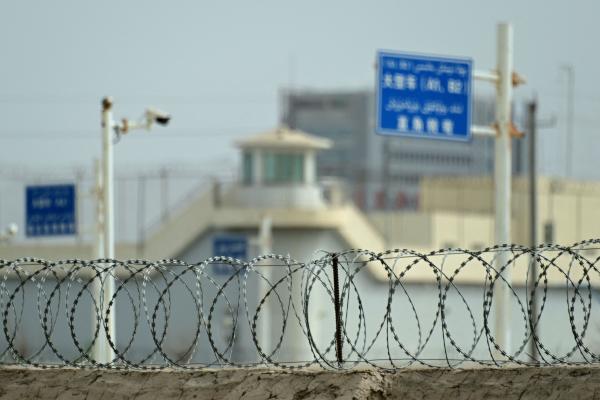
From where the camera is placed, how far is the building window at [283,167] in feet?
173

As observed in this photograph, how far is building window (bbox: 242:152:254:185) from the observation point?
173ft

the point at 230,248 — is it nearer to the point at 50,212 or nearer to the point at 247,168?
the point at 247,168

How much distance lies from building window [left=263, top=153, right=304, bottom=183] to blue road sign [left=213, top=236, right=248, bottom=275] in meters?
7.07

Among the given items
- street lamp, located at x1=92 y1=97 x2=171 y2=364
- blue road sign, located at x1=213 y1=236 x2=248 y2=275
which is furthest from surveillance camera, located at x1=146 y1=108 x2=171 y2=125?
blue road sign, located at x1=213 y1=236 x2=248 y2=275

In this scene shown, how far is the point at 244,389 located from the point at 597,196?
4870cm

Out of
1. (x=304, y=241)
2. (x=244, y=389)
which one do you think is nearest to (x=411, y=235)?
(x=304, y=241)

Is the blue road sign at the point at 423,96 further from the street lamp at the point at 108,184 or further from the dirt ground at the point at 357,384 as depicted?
the dirt ground at the point at 357,384

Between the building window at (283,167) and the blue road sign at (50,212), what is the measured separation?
16.6 m

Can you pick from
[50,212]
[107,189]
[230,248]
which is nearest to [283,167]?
[230,248]

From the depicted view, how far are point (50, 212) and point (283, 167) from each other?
17494mm

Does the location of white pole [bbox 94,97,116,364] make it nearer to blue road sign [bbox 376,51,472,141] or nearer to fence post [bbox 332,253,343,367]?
blue road sign [bbox 376,51,472,141]

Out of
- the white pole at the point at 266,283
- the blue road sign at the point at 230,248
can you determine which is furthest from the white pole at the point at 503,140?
the white pole at the point at 266,283

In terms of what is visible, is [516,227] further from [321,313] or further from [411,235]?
[321,313]

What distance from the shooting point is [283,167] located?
53.2 meters
